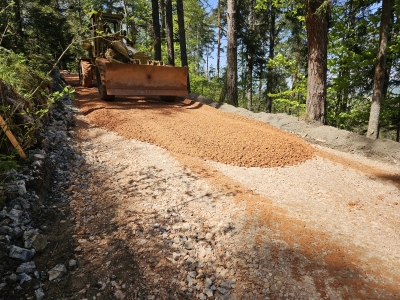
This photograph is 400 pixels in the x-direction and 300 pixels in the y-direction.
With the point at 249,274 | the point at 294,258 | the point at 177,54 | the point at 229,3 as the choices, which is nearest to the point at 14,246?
the point at 249,274

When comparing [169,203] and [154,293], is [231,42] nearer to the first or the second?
[169,203]

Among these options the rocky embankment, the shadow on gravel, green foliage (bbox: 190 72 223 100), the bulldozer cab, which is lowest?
the shadow on gravel

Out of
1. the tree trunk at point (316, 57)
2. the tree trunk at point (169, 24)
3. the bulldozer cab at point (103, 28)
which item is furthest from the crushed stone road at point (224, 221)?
the tree trunk at point (169, 24)

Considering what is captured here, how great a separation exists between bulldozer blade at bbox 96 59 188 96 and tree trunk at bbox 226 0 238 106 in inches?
113

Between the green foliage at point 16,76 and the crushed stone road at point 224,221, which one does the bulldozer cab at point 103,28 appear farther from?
the crushed stone road at point 224,221

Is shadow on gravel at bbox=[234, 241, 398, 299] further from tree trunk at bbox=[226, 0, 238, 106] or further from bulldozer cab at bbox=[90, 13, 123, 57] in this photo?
tree trunk at bbox=[226, 0, 238, 106]

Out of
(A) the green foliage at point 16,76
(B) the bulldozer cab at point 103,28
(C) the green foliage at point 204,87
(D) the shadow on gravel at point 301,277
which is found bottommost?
(D) the shadow on gravel at point 301,277

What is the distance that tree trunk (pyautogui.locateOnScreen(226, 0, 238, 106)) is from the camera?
10.6m

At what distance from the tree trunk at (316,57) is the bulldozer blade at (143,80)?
413cm

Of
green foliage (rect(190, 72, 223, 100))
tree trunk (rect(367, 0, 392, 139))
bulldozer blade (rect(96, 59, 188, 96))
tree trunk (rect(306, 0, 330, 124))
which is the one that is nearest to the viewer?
tree trunk (rect(306, 0, 330, 124))

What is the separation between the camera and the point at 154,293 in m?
2.10

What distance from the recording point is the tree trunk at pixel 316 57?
7.66m

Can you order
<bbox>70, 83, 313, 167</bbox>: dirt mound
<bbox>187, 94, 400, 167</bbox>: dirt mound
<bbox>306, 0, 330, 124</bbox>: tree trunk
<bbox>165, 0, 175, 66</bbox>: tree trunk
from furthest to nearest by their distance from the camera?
<bbox>165, 0, 175, 66</bbox>: tree trunk < <bbox>306, 0, 330, 124</bbox>: tree trunk < <bbox>187, 94, 400, 167</bbox>: dirt mound < <bbox>70, 83, 313, 167</bbox>: dirt mound

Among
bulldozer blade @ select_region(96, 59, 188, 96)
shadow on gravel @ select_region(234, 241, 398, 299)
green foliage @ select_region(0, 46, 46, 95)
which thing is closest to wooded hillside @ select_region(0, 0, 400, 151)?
green foliage @ select_region(0, 46, 46, 95)
